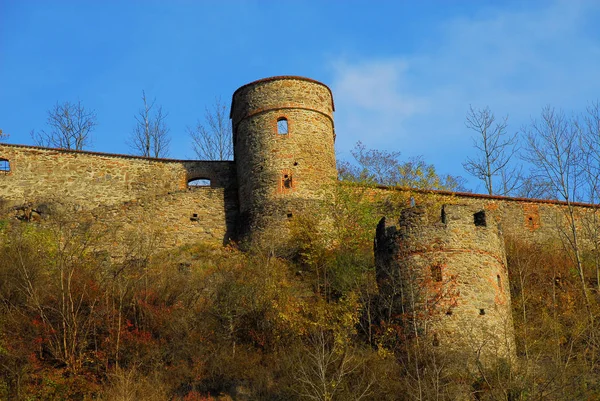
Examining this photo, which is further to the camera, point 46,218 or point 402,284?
point 46,218

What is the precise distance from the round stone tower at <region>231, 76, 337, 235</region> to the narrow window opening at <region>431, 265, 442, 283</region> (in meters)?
8.81

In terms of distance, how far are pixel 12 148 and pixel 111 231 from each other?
5293 mm

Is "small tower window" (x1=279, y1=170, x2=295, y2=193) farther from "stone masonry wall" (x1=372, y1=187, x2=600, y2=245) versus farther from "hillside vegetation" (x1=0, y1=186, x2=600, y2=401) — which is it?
"stone masonry wall" (x1=372, y1=187, x2=600, y2=245)

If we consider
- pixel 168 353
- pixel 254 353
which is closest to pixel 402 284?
pixel 254 353

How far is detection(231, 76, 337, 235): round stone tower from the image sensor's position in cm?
A: 2762

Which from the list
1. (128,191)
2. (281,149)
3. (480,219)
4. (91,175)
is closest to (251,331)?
(480,219)

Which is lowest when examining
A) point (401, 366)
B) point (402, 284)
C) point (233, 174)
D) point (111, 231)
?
point (401, 366)

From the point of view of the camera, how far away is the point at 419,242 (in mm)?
19375

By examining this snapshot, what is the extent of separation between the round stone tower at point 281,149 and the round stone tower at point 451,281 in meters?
7.78

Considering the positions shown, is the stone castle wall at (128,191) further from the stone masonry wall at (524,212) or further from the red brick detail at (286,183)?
the stone masonry wall at (524,212)

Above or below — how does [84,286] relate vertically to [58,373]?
above

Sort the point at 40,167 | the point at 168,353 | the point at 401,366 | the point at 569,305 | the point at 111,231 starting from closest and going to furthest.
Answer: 1. the point at 401,366
2. the point at 168,353
3. the point at 569,305
4. the point at 111,231
5. the point at 40,167

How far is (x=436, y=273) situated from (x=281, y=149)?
10.4m

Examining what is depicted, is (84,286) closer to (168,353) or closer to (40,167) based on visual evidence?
(168,353)
